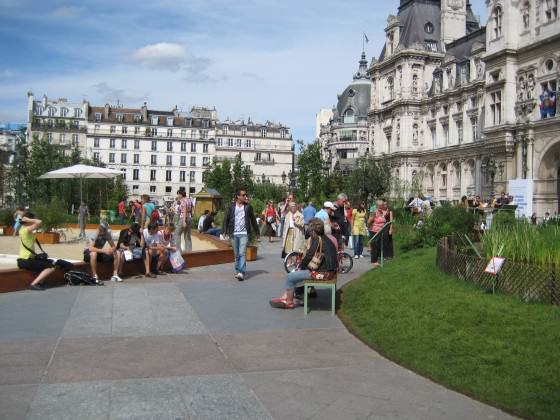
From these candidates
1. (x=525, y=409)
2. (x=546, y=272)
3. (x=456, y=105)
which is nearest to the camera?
(x=525, y=409)

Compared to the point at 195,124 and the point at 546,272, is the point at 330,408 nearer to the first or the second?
the point at 546,272

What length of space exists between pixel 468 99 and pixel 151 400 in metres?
51.9

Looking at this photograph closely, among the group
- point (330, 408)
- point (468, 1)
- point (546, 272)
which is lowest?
point (330, 408)

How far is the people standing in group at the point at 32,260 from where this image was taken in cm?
1122

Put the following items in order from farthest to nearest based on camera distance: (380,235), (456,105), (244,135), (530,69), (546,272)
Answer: (244,135) → (456,105) → (530,69) → (380,235) → (546,272)

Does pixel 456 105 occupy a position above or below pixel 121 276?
above

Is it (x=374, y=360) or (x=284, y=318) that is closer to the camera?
(x=374, y=360)

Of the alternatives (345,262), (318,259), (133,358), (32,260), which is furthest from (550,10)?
(133,358)

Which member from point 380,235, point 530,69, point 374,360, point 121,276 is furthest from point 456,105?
point 374,360

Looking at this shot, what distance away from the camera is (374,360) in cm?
696

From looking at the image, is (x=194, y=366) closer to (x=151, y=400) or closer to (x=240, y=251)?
(x=151, y=400)

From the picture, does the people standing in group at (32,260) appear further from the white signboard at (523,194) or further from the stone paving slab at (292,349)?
the white signboard at (523,194)

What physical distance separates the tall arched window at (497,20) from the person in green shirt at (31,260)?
119ft

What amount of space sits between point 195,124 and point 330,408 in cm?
9550
